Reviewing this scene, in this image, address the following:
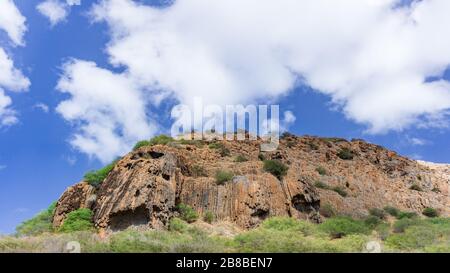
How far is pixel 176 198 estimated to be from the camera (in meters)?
32.8

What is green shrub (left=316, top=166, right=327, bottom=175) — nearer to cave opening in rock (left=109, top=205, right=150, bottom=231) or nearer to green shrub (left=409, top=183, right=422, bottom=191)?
green shrub (left=409, top=183, right=422, bottom=191)

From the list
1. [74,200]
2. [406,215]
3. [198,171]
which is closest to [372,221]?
[406,215]

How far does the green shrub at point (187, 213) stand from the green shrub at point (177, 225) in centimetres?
118

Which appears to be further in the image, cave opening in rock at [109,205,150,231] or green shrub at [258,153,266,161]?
green shrub at [258,153,266,161]

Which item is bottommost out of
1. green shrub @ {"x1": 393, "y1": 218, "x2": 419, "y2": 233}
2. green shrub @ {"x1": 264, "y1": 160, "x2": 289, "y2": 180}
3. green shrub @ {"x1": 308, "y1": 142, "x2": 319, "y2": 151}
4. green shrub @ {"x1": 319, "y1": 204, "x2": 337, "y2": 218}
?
green shrub @ {"x1": 393, "y1": 218, "x2": 419, "y2": 233}

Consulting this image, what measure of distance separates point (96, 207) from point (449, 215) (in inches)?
1214

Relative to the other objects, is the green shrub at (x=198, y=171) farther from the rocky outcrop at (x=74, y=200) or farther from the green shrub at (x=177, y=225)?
the rocky outcrop at (x=74, y=200)

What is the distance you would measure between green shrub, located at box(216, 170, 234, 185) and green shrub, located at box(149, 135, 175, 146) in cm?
1026

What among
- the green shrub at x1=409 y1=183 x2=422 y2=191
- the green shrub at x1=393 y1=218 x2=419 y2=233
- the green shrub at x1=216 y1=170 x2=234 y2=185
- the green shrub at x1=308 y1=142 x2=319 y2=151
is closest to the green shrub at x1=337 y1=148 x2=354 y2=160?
the green shrub at x1=308 y1=142 x2=319 y2=151

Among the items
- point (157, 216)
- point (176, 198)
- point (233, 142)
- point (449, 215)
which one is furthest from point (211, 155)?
point (449, 215)

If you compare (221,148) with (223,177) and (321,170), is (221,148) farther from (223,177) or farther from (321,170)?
(321,170)

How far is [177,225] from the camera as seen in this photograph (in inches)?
1175

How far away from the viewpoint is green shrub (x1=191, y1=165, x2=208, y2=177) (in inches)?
1459
